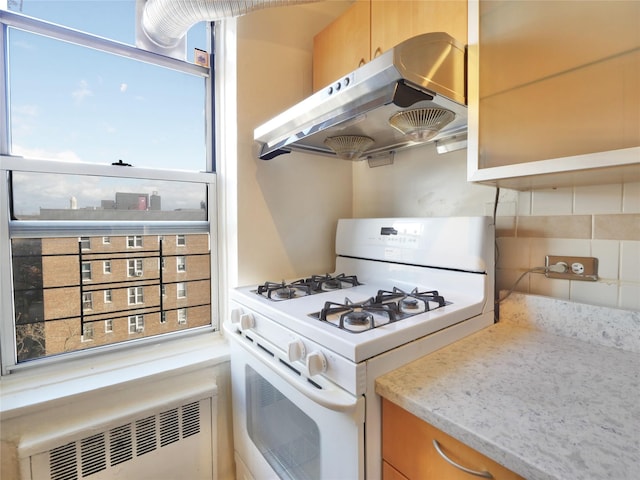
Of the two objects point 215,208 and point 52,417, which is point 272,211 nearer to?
point 215,208

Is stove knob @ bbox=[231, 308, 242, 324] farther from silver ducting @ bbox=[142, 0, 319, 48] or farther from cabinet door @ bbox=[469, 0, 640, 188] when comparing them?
silver ducting @ bbox=[142, 0, 319, 48]

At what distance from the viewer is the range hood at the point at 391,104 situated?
771 millimetres

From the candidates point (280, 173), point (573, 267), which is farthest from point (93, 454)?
point (573, 267)

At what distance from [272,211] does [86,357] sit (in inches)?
37.5

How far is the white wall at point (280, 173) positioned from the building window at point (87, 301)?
58cm

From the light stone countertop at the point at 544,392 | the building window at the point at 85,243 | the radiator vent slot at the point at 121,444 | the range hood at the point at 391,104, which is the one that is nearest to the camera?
the light stone countertop at the point at 544,392

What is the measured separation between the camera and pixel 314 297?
108cm

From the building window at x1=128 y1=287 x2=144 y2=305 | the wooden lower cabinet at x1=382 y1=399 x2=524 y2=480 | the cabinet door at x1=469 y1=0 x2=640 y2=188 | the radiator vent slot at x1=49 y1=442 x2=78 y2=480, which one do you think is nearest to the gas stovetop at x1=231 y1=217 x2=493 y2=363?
the wooden lower cabinet at x1=382 y1=399 x2=524 y2=480

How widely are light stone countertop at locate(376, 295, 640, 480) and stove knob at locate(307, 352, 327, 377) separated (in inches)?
5.5

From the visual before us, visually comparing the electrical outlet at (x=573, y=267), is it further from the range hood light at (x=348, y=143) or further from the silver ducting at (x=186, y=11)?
the silver ducting at (x=186, y=11)

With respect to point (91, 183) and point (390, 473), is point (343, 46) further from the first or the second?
point (390, 473)

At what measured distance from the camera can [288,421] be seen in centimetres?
95

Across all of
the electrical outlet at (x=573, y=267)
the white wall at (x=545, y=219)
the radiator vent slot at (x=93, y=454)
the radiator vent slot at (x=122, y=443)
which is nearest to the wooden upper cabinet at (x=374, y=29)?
the white wall at (x=545, y=219)

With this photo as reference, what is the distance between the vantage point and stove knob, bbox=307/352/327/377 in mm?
706
